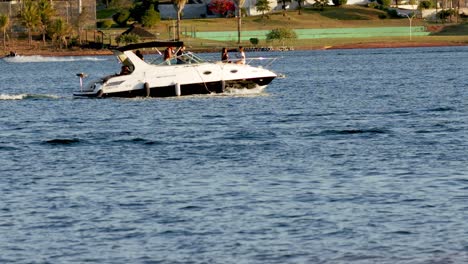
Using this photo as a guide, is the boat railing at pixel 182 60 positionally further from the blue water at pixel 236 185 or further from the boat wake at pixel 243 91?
the blue water at pixel 236 185

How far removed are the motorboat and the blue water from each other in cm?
246

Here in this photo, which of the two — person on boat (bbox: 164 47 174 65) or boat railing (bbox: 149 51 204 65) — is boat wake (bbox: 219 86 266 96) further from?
person on boat (bbox: 164 47 174 65)

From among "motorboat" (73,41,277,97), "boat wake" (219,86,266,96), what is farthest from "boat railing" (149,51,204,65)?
"boat wake" (219,86,266,96)

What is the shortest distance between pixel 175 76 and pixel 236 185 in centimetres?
2921

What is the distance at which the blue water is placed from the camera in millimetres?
24922

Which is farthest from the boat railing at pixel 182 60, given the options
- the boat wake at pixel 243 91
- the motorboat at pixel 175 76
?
the boat wake at pixel 243 91

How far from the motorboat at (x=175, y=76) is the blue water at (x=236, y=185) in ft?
8.07

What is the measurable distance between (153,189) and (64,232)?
561 cm

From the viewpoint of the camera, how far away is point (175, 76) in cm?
6116

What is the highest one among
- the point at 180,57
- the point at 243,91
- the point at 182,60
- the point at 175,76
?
the point at 180,57

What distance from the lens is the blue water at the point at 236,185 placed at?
24.9m

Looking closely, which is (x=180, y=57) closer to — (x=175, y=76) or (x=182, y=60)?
(x=182, y=60)

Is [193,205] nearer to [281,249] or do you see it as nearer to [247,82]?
[281,249]

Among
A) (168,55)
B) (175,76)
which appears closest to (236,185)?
(175,76)
